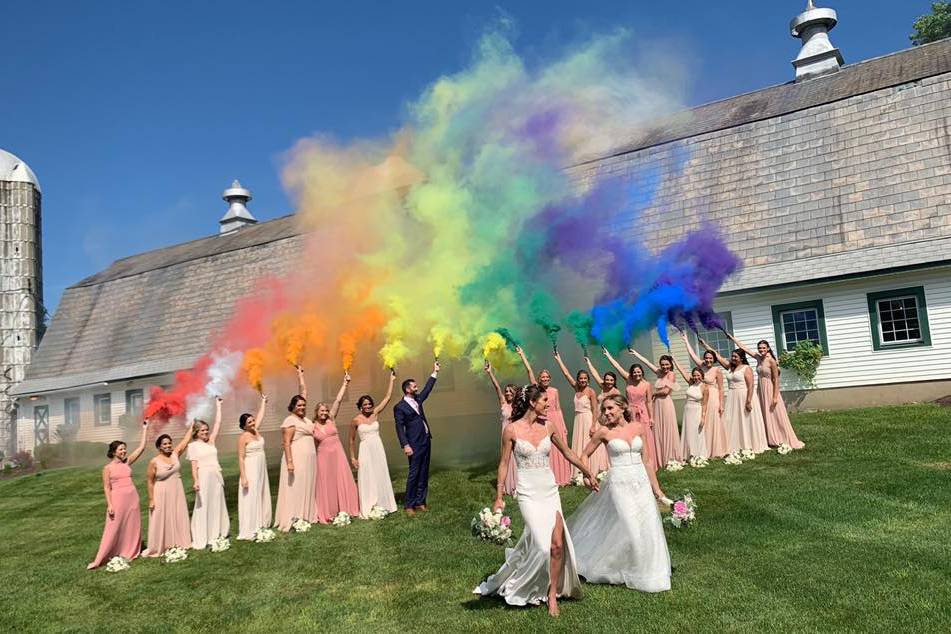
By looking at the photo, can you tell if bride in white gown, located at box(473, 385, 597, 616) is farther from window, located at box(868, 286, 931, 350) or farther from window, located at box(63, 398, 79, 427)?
window, located at box(63, 398, 79, 427)

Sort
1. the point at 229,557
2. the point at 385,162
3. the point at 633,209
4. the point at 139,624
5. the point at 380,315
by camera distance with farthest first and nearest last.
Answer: the point at 633,209, the point at 385,162, the point at 380,315, the point at 229,557, the point at 139,624

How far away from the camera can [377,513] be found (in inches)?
497

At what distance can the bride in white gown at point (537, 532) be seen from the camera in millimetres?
7047

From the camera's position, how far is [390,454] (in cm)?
2156

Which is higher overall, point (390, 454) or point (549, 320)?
point (549, 320)

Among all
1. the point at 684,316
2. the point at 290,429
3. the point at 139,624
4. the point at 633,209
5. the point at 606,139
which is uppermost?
the point at 606,139

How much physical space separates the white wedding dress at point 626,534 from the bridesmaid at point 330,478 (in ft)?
19.3

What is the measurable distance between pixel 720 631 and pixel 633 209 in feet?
63.6

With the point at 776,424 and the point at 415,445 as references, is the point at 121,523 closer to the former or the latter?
the point at 415,445

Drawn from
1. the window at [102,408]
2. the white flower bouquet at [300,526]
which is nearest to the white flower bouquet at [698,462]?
the white flower bouquet at [300,526]

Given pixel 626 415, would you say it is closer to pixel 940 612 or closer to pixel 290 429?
pixel 940 612

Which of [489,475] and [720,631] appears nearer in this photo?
[720,631]

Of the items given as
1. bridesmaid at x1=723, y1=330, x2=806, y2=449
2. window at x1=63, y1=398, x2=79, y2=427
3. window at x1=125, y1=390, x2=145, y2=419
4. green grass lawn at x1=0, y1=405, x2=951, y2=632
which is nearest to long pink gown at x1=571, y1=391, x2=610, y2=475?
green grass lawn at x1=0, y1=405, x2=951, y2=632

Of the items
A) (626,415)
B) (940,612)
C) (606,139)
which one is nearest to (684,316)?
(626,415)
